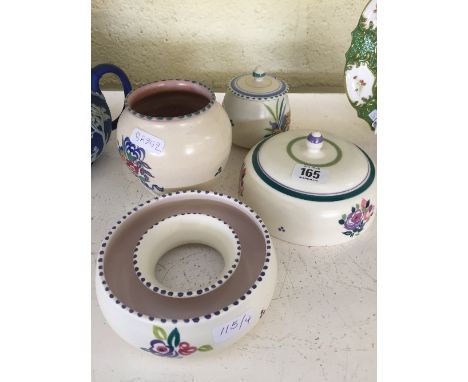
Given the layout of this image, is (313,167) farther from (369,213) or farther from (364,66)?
(364,66)

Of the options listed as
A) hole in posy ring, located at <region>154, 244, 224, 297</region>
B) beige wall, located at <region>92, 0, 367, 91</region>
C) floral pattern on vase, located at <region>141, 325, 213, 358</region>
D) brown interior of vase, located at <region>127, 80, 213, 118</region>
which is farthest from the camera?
beige wall, located at <region>92, 0, 367, 91</region>

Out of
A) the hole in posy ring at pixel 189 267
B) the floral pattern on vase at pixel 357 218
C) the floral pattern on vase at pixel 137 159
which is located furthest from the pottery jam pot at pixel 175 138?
the floral pattern on vase at pixel 357 218

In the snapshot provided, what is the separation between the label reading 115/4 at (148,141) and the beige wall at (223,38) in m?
0.38

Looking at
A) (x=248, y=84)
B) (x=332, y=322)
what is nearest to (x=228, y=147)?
(x=248, y=84)

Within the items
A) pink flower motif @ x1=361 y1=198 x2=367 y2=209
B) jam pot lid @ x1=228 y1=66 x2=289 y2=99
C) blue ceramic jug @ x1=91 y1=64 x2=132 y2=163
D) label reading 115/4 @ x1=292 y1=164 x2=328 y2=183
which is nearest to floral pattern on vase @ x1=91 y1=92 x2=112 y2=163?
blue ceramic jug @ x1=91 y1=64 x2=132 y2=163

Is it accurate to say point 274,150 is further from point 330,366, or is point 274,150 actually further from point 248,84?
point 330,366

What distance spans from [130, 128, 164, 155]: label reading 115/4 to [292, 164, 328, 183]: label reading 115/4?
197 mm

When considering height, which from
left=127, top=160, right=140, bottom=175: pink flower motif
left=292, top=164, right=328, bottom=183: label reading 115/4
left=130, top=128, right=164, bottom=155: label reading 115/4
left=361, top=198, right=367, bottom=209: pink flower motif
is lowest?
left=127, top=160, right=140, bottom=175: pink flower motif

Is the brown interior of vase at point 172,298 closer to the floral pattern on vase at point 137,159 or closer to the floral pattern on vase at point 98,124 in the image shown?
the floral pattern on vase at point 137,159

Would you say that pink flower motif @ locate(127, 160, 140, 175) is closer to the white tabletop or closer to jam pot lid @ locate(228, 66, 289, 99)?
the white tabletop

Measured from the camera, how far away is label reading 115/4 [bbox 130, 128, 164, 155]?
0.60 m

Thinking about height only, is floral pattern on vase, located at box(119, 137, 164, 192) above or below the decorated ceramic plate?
below

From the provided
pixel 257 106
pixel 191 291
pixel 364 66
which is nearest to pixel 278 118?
pixel 257 106
